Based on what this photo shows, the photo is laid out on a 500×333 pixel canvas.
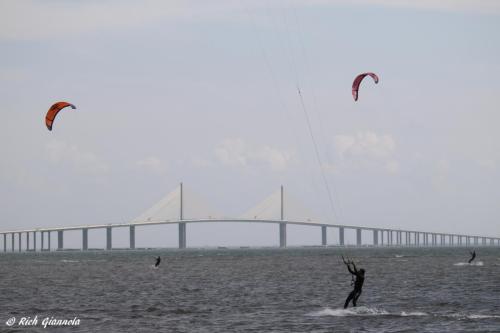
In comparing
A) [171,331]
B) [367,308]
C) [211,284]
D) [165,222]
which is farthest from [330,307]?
[165,222]

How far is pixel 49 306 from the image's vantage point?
1553 inches

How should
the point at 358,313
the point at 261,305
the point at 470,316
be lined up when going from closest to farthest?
1. the point at 470,316
2. the point at 358,313
3. the point at 261,305

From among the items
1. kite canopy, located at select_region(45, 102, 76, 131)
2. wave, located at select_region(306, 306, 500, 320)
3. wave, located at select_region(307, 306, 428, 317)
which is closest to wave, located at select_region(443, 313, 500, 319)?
wave, located at select_region(306, 306, 500, 320)

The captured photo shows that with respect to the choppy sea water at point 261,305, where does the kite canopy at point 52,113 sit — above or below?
above

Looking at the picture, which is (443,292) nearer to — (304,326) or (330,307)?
(330,307)

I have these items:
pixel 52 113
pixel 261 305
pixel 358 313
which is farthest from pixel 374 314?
pixel 52 113

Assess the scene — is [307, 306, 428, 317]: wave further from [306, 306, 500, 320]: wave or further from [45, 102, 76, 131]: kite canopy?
[45, 102, 76, 131]: kite canopy

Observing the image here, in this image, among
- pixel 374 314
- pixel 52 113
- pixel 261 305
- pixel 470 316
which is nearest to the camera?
pixel 470 316

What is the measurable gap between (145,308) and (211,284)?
16778 mm

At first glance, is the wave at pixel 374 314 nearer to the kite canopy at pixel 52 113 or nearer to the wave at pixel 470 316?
the wave at pixel 470 316

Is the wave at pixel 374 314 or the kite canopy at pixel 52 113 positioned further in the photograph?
the kite canopy at pixel 52 113

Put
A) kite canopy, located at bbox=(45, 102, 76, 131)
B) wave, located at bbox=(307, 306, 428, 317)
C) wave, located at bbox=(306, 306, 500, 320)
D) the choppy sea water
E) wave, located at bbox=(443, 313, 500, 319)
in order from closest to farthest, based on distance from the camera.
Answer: the choppy sea water < wave, located at bbox=(443, 313, 500, 319) < wave, located at bbox=(306, 306, 500, 320) < wave, located at bbox=(307, 306, 428, 317) < kite canopy, located at bbox=(45, 102, 76, 131)

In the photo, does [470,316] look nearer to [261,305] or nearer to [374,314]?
[374,314]

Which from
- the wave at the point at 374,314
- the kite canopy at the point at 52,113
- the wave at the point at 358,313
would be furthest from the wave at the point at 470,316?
the kite canopy at the point at 52,113
